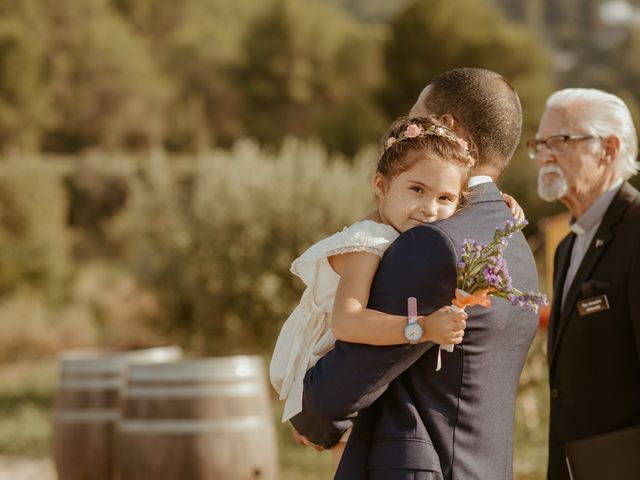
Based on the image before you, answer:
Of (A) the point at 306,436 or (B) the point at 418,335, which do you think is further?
(A) the point at 306,436

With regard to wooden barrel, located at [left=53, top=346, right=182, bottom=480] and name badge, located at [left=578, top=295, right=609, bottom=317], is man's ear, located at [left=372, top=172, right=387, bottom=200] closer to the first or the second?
name badge, located at [left=578, top=295, right=609, bottom=317]

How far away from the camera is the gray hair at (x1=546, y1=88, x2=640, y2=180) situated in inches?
128

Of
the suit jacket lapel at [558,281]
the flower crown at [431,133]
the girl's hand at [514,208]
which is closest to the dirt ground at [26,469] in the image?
the suit jacket lapel at [558,281]

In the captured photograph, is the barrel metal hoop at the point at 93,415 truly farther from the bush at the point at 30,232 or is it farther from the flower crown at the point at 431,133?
the bush at the point at 30,232

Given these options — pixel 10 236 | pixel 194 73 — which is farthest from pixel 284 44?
pixel 10 236

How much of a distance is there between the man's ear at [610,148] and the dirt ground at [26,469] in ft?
17.5

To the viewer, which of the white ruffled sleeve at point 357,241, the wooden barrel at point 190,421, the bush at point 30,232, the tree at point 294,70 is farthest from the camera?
the tree at point 294,70

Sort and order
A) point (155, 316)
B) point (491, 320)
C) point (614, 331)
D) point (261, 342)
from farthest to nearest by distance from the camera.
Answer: point (155, 316), point (261, 342), point (614, 331), point (491, 320)

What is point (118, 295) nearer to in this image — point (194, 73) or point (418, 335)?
point (418, 335)

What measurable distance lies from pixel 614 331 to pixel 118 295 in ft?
44.1

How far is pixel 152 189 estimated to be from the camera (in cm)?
1170

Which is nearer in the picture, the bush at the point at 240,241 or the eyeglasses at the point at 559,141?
the eyeglasses at the point at 559,141

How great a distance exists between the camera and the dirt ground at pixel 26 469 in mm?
7410

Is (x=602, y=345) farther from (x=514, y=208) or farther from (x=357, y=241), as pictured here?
(x=357, y=241)
